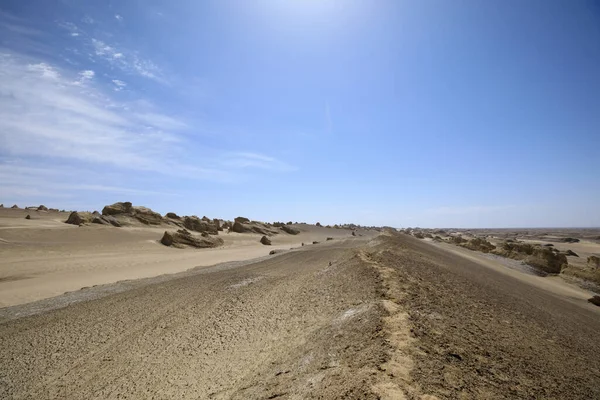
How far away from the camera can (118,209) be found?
1099 inches

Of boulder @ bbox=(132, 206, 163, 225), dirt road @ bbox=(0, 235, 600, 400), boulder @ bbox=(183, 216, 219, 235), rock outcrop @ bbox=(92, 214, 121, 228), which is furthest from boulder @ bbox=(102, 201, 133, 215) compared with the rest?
dirt road @ bbox=(0, 235, 600, 400)

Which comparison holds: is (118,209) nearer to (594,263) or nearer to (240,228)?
(240,228)

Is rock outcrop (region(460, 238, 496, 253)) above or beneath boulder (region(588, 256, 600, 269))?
above

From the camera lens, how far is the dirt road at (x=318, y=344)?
8.64ft

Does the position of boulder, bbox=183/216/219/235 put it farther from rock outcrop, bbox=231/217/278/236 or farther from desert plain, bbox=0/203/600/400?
desert plain, bbox=0/203/600/400

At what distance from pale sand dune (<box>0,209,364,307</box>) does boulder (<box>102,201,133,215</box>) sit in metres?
4.49

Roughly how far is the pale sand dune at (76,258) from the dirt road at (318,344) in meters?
5.03

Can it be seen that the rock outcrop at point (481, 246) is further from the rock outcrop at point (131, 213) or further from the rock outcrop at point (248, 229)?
the rock outcrop at point (131, 213)

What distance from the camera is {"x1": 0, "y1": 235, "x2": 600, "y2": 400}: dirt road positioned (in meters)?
2.63

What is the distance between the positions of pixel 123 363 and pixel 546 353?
531 cm

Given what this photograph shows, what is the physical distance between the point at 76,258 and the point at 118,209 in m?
14.5

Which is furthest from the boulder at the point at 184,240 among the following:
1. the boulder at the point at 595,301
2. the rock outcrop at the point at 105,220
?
the boulder at the point at 595,301

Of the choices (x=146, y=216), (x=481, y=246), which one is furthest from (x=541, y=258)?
(x=146, y=216)

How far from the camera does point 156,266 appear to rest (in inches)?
579
